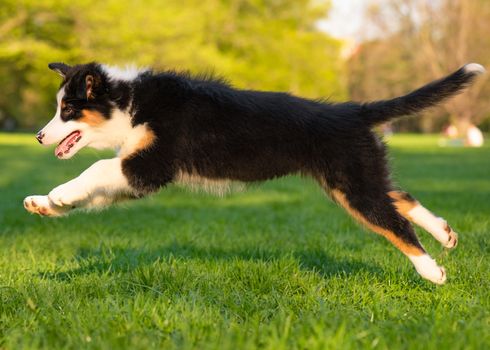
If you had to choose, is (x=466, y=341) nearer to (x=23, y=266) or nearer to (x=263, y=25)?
(x=23, y=266)

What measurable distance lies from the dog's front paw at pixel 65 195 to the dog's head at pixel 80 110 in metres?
0.38

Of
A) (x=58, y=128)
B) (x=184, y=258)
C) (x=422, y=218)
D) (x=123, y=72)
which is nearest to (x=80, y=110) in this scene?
(x=58, y=128)

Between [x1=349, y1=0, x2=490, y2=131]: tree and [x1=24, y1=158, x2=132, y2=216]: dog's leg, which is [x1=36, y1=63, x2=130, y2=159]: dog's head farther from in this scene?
[x1=349, y1=0, x2=490, y2=131]: tree

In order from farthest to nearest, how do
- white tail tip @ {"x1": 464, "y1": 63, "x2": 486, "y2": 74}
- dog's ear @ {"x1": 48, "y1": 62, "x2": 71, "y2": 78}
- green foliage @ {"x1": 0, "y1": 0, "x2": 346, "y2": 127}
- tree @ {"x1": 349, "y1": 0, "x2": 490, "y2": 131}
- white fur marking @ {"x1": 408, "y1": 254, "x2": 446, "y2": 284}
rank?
tree @ {"x1": 349, "y1": 0, "x2": 490, "y2": 131}, green foliage @ {"x1": 0, "y1": 0, "x2": 346, "y2": 127}, dog's ear @ {"x1": 48, "y1": 62, "x2": 71, "y2": 78}, white tail tip @ {"x1": 464, "y1": 63, "x2": 486, "y2": 74}, white fur marking @ {"x1": 408, "y1": 254, "x2": 446, "y2": 284}

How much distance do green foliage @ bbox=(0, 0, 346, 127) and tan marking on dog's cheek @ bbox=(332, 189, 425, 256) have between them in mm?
12500

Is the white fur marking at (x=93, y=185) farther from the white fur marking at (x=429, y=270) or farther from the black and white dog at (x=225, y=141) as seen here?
the white fur marking at (x=429, y=270)

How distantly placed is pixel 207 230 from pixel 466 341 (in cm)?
384

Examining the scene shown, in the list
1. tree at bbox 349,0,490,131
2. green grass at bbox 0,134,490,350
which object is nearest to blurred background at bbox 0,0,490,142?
tree at bbox 349,0,490,131

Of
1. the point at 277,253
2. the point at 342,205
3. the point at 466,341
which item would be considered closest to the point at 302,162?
the point at 342,205

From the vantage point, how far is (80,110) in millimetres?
3875

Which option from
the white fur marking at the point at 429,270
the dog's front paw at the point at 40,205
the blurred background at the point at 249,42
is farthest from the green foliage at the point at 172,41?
the white fur marking at the point at 429,270

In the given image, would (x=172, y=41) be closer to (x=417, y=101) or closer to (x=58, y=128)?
(x=58, y=128)

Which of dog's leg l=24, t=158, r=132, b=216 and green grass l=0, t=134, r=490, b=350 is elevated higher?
dog's leg l=24, t=158, r=132, b=216

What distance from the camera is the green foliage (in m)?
27.1
